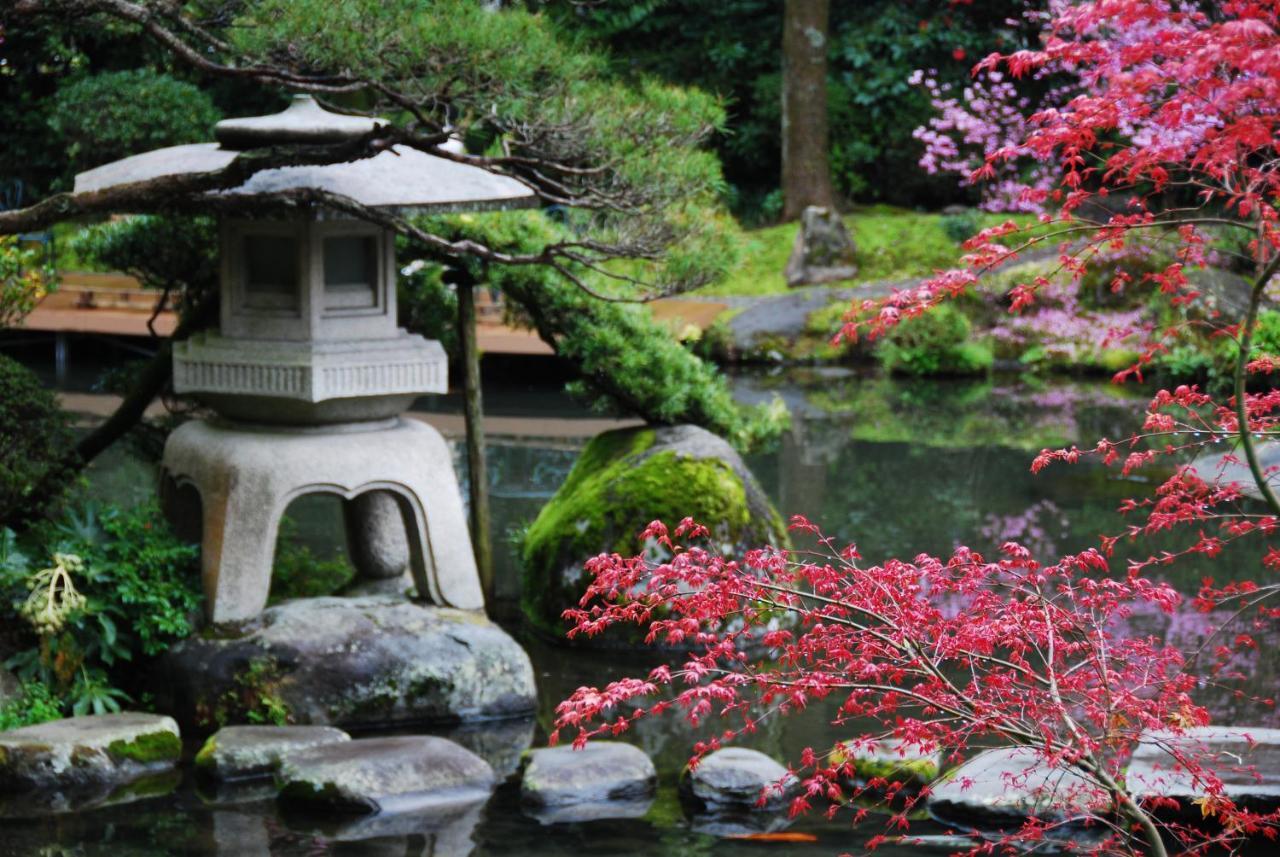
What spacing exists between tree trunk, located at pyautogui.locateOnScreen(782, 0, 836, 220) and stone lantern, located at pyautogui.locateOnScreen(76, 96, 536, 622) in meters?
13.6

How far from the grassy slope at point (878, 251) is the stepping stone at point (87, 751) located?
45.0ft

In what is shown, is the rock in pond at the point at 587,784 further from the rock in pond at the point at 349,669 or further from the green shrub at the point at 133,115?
the green shrub at the point at 133,115

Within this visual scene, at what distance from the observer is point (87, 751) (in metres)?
6.53

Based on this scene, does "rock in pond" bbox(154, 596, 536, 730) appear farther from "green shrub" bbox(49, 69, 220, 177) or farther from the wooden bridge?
the wooden bridge

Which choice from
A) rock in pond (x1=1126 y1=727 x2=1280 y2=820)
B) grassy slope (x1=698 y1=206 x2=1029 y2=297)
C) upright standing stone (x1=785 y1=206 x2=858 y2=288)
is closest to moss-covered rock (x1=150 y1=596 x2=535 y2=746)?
rock in pond (x1=1126 y1=727 x2=1280 y2=820)

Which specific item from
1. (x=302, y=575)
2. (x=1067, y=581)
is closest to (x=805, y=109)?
(x=302, y=575)

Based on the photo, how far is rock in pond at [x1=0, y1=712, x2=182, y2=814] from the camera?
6395mm

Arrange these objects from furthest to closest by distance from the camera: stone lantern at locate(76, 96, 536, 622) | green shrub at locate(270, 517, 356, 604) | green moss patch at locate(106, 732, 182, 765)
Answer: green shrub at locate(270, 517, 356, 604), stone lantern at locate(76, 96, 536, 622), green moss patch at locate(106, 732, 182, 765)

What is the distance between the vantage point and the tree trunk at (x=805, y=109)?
67.6 ft

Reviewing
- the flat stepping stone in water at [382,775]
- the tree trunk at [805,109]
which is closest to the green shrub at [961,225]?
the tree trunk at [805,109]

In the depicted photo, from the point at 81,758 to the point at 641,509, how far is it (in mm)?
3351

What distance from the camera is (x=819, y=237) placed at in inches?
795

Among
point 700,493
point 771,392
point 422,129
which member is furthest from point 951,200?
point 422,129

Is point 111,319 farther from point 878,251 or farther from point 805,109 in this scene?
point 878,251
